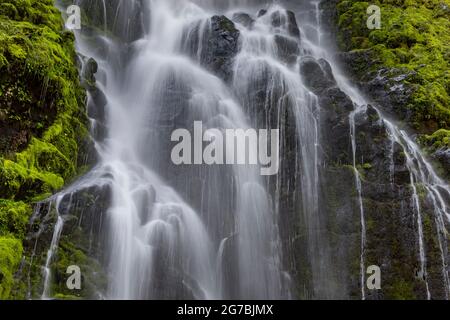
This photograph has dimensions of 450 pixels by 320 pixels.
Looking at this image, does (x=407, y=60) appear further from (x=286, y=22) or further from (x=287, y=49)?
(x=286, y=22)

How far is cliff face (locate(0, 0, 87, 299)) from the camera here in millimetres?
11148

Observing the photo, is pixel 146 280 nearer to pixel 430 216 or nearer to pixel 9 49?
pixel 9 49

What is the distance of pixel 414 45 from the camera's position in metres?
19.5

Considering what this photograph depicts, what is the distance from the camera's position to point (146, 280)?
1084 cm

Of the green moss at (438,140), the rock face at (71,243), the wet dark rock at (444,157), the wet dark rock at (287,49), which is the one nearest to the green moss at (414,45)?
the green moss at (438,140)

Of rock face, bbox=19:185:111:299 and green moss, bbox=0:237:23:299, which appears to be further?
rock face, bbox=19:185:111:299

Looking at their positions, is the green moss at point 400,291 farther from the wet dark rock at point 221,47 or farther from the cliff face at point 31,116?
the cliff face at point 31,116

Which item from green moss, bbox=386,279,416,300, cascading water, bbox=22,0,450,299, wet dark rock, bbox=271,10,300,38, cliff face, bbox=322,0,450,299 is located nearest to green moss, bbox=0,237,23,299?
cascading water, bbox=22,0,450,299

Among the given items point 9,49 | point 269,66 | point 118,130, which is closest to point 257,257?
point 118,130

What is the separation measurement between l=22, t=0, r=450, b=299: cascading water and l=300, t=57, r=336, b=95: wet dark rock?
0.12m

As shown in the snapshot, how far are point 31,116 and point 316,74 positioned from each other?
30.6ft

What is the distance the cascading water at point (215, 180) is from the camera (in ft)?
37.3

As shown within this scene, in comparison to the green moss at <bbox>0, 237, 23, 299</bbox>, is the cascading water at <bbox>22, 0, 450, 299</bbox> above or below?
above

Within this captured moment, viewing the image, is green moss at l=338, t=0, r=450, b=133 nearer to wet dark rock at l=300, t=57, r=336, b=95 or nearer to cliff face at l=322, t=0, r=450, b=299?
cliff face at l=322, t=0, r=450, b=299
